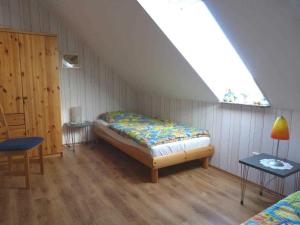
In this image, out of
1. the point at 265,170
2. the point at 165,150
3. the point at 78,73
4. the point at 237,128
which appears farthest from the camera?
the point at 78,73

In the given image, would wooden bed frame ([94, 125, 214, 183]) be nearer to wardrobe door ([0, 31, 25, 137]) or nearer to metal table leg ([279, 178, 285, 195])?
metal table leg ([279, 178, 285, 195])

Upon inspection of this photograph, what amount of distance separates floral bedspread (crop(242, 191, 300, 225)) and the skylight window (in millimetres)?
1387

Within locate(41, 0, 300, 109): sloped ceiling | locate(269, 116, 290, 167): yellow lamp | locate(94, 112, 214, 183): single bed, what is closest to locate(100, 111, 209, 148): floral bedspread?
locate(94, 112, 214, 183): single bed

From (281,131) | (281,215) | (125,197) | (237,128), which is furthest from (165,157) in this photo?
(281,215)

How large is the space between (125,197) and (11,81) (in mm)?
2312

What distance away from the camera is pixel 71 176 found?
295 centimetres

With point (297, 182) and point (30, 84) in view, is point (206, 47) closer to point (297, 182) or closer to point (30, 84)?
point (297, 182)

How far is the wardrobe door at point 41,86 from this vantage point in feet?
10.7

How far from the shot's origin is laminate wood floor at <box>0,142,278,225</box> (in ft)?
6.78

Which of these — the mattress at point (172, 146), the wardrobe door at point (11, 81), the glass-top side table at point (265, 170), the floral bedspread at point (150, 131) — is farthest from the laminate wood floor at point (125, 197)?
the wardrobe door at point (11, 81)

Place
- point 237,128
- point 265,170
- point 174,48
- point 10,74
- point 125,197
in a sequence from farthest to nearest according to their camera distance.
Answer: point 10,74
point 237,128
point 174,48
point 125,197
point 265,170

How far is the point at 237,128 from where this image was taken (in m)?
2.89

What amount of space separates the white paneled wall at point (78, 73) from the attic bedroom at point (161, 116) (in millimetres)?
19

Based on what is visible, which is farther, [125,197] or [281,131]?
[125,197]
